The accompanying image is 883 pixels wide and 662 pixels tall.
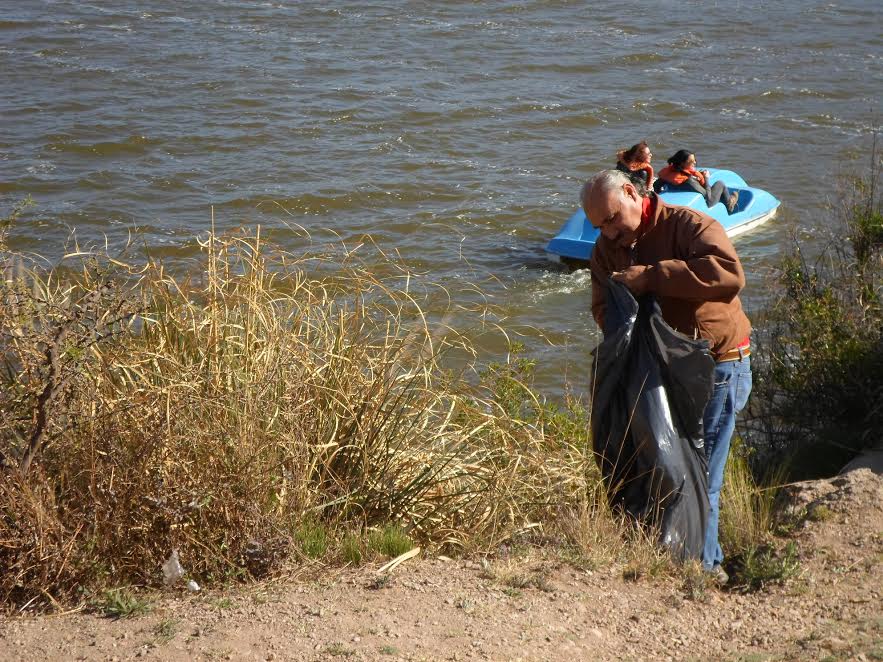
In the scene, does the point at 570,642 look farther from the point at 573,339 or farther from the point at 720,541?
the point at 573,339

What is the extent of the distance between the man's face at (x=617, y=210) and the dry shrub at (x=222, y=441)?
41.7 inches

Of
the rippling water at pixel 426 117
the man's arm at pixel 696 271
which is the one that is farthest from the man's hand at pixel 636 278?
the rippling water at pixel 426 117

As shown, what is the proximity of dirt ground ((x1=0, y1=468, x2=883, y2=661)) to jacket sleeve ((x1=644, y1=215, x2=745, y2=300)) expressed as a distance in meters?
1.12

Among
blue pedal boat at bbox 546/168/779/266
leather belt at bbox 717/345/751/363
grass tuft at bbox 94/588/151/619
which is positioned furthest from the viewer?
blue pedal boat at bbox 546/168/779/266

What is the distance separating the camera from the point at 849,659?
361cm

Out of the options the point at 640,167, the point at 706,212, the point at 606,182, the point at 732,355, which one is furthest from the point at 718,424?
the point at 706,212

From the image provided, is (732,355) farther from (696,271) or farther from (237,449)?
(237,449)

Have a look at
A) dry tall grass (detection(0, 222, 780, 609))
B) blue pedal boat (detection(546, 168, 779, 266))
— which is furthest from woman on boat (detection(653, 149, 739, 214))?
dry tall grass (detection(0, 222, 780, 609))

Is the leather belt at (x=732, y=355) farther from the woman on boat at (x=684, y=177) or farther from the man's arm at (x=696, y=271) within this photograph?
the woman on boat at (x=684, y=177)

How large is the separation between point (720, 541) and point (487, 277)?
7312 mm

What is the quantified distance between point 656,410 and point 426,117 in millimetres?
13203

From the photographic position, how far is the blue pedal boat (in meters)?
11.9

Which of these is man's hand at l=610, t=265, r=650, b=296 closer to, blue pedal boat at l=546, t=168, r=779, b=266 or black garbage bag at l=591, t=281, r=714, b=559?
black garbage bag at l=591, t=281, r=714, b=559

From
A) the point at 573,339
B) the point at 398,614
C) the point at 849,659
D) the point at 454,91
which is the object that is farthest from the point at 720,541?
the point at 454,91
